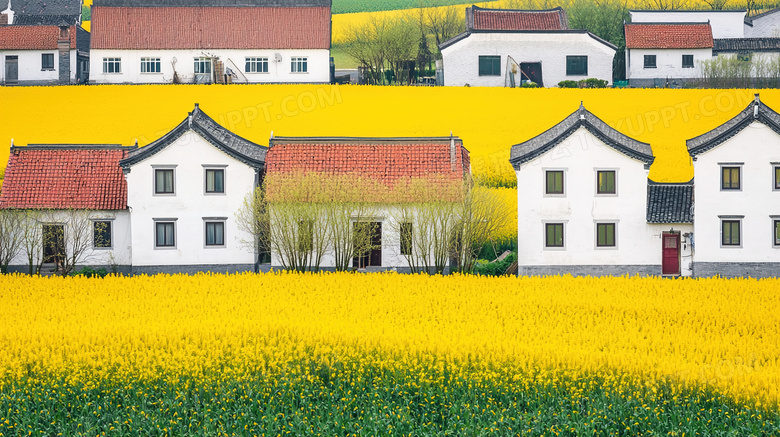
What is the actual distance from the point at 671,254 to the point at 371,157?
1269 centimetres

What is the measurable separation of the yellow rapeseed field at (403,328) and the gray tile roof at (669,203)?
135 inches

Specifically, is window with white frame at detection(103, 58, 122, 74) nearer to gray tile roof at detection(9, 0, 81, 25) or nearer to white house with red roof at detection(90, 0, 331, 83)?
white house with red roof at detection(90, 0, 331, 83)

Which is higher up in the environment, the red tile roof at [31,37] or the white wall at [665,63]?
the red tile roof at [31,37]

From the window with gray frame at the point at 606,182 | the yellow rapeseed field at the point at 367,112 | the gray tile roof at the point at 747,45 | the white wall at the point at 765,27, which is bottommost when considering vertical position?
the window with gray frame at the point at 606,182

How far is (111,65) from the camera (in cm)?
7969

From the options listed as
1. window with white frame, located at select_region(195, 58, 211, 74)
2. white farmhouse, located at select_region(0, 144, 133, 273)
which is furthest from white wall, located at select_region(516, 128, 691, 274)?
window with white frame, located at select_region(195, 58, 211, 74)

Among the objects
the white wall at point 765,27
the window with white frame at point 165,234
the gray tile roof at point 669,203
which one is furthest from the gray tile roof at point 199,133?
the white wall at point 765,27

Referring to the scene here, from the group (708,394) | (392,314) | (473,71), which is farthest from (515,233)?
(473,71)

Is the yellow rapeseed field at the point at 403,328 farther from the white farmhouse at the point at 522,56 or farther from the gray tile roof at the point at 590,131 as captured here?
the white farmhouse at the point at 522,56

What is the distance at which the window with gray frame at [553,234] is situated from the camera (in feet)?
135

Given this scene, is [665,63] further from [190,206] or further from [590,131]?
[190,206]

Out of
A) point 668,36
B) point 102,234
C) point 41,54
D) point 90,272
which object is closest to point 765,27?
point 668,36

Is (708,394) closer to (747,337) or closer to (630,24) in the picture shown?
(747,337)

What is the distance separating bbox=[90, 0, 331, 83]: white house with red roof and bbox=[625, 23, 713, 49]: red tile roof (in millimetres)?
24422
